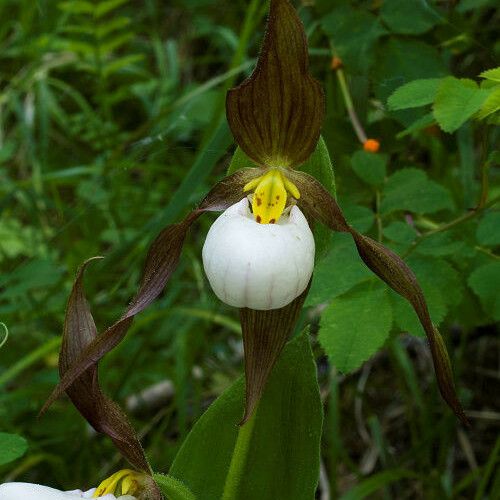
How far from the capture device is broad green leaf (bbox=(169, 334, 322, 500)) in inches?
38.9

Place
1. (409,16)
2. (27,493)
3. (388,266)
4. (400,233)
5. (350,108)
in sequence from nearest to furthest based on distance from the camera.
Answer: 1. (27,493)
2. (388,266)
3. (400,233)
4. (409,16)
5. (350,108)

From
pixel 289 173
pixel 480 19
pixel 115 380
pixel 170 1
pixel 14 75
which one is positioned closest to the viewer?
pixel 289 173

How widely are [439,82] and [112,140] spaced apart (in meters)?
1.18

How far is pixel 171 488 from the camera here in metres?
0.89

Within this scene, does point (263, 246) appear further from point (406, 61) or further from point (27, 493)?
point (406, 61)

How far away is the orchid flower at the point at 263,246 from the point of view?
81cm

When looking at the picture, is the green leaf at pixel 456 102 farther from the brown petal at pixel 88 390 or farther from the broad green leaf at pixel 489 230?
the brown petal at pixel 88 390

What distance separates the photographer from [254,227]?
0.84 metres

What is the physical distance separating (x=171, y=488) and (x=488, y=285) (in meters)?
0.53

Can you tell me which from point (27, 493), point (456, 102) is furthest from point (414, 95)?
point (27, 493)

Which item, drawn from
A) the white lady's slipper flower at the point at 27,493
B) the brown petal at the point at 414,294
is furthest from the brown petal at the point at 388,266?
the white lady's slipper flower at the point at 27,493

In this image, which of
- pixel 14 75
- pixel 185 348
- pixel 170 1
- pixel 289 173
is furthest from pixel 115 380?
pixel 170 1

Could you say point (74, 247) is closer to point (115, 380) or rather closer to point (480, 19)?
point (115, 380)

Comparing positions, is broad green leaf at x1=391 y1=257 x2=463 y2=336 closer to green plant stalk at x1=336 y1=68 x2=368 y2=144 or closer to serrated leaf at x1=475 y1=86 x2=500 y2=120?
serrated leaf at x1=475 y1=86 x2=500 y2=120
